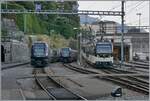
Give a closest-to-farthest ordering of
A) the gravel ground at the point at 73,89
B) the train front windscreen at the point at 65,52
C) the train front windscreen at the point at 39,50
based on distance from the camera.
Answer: the gravel ground at the point at 73,89
the train front windscreen at the point at 39,50
the train front windscreen at the point at 65,52

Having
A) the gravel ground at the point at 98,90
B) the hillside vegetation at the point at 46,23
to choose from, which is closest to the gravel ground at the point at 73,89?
the gravel ground at the point at 98,90

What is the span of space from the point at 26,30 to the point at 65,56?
1836cm

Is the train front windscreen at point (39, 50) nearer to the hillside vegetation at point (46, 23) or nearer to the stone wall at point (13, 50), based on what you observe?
the stone wall at point (13, 50)

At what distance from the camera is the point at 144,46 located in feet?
300

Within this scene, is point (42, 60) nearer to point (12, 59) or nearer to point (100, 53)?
point (100, 53)

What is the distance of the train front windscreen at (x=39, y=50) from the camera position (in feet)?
155

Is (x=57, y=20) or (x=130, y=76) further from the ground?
(x=57, y=20)

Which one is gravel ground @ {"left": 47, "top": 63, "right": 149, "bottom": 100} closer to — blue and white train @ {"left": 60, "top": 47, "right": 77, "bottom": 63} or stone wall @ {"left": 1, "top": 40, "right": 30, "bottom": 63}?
stone wall @ {"left": 1, "top": 40, "right": 30, "bottom": 63}

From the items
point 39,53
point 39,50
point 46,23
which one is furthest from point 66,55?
point 46,23

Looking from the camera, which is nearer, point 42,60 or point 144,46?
point 42,60

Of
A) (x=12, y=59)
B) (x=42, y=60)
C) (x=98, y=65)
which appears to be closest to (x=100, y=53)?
(x=98, y=65)

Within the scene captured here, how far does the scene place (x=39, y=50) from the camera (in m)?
47.5

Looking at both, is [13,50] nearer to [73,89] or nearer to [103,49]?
[103,49]

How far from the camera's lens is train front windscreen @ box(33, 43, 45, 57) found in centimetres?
4719
